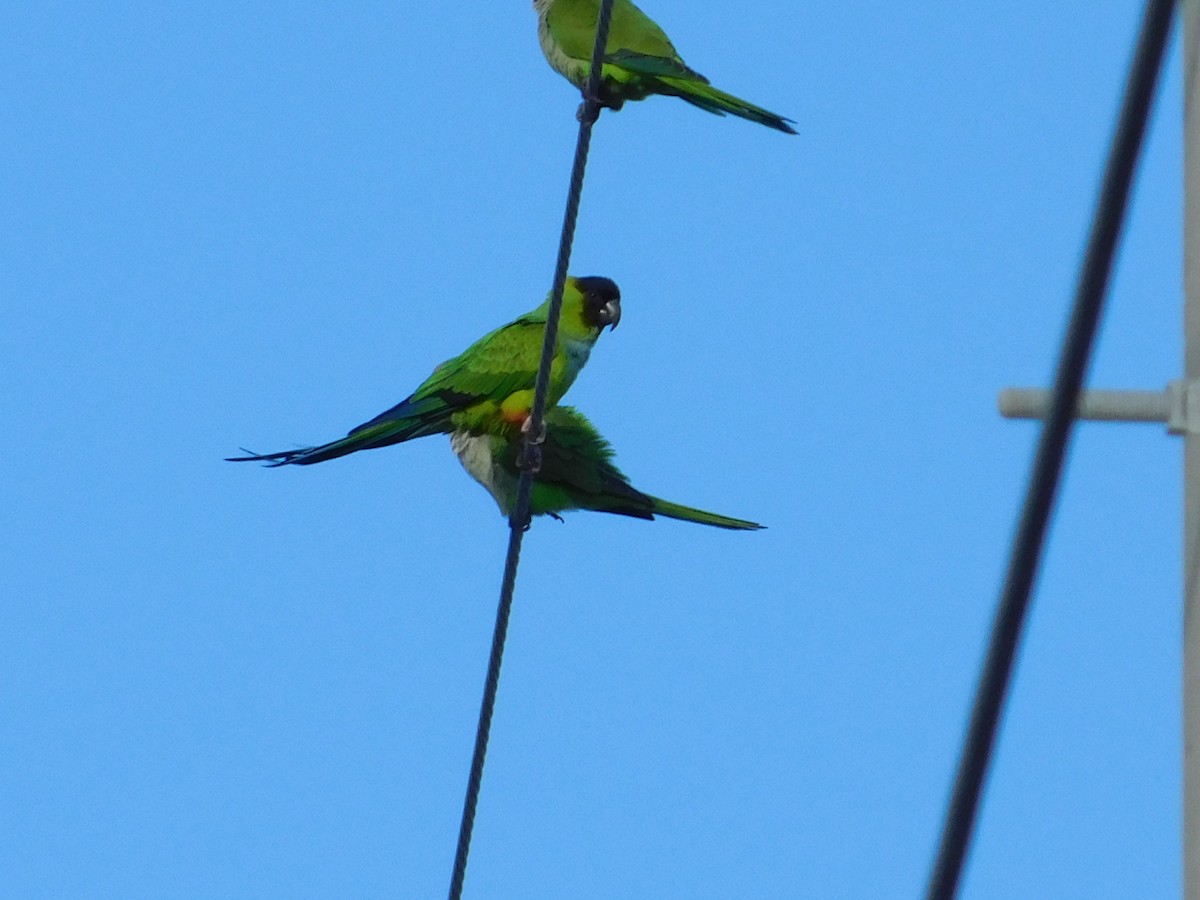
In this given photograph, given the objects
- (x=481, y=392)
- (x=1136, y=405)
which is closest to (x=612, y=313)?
(x=481, y=392)

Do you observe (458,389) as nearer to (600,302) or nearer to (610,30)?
(600,302)

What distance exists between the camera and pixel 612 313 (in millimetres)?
6848

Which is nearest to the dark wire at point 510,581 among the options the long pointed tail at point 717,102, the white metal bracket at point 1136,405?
the white metal bracket at point 1136,405

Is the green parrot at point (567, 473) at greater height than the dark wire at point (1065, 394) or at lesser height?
greater

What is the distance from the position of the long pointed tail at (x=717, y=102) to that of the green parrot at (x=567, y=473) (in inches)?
47.8

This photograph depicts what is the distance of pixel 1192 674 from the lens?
115 inches

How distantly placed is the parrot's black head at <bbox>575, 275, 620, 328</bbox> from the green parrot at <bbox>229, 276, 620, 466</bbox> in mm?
233

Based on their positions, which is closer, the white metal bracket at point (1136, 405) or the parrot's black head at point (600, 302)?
the white metal bracket at point (1136, 405)

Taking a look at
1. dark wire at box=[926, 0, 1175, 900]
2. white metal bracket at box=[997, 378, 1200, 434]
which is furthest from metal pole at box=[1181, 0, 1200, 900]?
dark wire at box=[926, 0, 1175, 900]

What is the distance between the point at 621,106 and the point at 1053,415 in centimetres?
587

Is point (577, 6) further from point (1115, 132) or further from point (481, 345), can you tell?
point (1115, 132)

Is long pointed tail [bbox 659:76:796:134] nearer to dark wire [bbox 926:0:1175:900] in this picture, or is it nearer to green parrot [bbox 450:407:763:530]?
green parrot [bbox 450:407:763:530]

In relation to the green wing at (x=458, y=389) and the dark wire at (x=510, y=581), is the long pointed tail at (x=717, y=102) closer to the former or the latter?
the green wing at (x=458, y=389)

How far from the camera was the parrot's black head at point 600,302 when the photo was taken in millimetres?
6836
